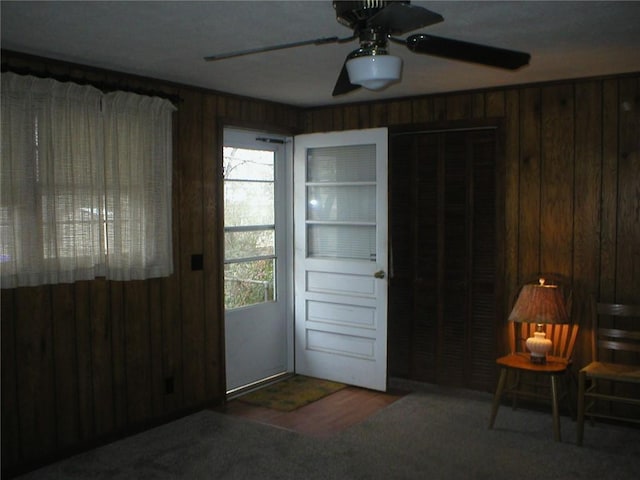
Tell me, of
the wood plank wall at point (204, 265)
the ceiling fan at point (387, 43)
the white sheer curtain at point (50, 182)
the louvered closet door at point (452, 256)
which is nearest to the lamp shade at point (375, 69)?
the ceiling fan at point (387, 43)

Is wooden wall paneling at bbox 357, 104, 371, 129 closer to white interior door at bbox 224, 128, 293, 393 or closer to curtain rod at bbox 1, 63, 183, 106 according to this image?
white interior door at bbox 224, 128, 293, 393

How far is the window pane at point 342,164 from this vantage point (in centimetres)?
478

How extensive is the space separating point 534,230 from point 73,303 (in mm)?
2911

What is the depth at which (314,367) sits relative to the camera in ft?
16.7

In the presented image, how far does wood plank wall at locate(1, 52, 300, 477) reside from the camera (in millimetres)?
3316

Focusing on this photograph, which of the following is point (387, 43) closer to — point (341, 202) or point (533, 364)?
point (533, 364)

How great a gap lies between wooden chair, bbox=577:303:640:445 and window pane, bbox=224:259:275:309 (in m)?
2.40

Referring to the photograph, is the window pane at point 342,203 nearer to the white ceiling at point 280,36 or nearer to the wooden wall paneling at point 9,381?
the white ceiling at point 280,36

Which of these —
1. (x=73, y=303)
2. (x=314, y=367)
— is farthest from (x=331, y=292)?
(x=73, y=303)

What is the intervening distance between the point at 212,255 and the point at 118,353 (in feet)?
3.13

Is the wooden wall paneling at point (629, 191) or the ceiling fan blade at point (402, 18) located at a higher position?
the ceiling fan blade at point (402, 18)

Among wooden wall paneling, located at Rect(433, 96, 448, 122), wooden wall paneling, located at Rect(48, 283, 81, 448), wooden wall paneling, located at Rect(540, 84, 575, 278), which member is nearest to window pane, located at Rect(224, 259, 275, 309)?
wooden wall paneling, located at Rect(48, 283, 81, 448)

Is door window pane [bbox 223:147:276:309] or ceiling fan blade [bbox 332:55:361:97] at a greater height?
ceiling fan blade [bbox 332:55:361:97]

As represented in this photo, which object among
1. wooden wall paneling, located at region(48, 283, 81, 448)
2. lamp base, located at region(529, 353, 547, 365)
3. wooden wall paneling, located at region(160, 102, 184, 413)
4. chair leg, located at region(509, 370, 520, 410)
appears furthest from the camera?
chair leg, located at region(509, 370, 520, 410)
